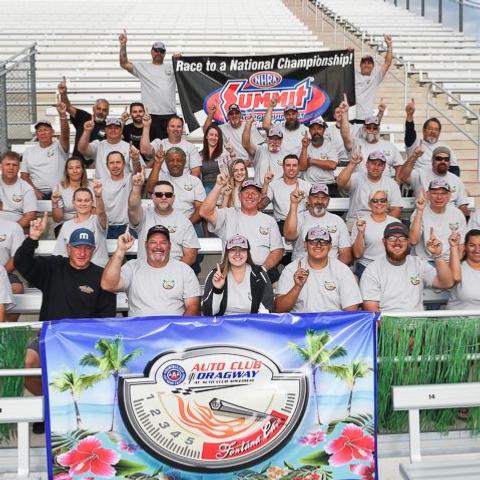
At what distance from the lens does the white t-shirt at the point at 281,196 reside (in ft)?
21.2

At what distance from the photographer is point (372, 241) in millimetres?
5816

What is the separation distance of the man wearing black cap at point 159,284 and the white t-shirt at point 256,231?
1022 millimetres

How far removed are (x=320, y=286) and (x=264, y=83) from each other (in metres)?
4.36

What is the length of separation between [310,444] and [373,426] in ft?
1.20

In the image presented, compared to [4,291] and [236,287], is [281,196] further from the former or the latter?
[4,291]

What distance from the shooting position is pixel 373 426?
401cm

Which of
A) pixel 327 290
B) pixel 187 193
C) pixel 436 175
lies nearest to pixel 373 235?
pixel 327 290

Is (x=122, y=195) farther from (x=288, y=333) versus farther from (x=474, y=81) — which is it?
(x=474, y=81)

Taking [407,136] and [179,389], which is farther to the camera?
[407,136]

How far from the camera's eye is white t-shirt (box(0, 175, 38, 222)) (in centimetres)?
635

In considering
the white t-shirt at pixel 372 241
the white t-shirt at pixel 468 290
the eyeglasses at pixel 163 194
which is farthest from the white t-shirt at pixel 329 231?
the eyeglasses at pixel 163 194

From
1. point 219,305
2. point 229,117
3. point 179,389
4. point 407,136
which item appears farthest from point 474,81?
point 179,389

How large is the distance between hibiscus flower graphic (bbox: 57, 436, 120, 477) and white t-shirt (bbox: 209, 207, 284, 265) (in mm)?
2310

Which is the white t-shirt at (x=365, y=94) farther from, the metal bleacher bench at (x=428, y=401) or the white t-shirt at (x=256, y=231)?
the metal bleacher bench at (x=428, y=401)
